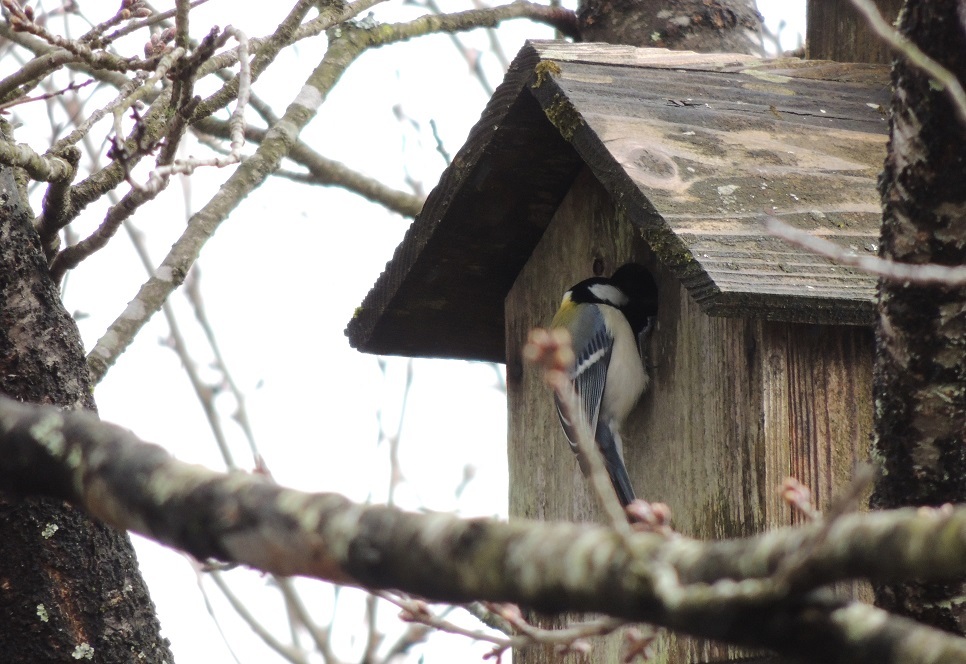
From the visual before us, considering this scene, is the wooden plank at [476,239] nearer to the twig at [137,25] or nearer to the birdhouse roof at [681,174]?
the birdhouse roof at [681,174]

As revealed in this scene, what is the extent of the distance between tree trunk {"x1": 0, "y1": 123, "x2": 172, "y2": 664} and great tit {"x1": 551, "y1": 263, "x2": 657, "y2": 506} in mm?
927

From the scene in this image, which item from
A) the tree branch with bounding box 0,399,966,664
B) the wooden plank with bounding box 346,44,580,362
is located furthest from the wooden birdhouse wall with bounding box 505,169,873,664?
the tree branch with bounding box 0,399,966,664

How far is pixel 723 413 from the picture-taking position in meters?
2.15

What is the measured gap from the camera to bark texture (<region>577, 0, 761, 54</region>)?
3.29 metres

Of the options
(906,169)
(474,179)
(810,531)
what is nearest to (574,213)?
(474,179)

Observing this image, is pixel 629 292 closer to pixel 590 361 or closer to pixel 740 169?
pixel 590 361

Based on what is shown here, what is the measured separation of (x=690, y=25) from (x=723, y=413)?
152 cm

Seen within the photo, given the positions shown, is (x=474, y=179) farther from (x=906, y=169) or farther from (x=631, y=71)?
(x=906, y=169)

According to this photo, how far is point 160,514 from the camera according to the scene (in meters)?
0.94

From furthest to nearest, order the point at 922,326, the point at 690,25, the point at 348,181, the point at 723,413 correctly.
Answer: the point at 348,181 → the point at 690,25 → the point at 723,413 → the point at 922,326

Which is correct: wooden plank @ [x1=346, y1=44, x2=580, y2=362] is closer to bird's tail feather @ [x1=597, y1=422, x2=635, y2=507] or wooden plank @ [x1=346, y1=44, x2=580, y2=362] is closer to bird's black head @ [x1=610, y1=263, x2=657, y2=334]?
bird's black head @ [x1=610, y1=263, x2=657, y2=334]

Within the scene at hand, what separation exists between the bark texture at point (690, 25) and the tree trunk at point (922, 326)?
74.2 inches

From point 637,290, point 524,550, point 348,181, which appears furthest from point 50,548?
point 348,181

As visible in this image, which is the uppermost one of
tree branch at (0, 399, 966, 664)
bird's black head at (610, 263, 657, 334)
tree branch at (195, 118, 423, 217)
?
tree branch at (195, 118, 423, 217)
